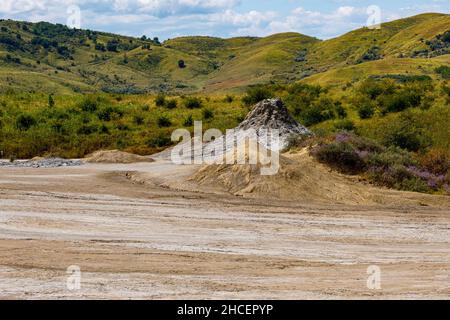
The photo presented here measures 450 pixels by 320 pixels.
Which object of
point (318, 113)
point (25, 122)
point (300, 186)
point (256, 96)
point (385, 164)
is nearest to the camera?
point (300, 186)

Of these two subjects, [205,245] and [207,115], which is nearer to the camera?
[205,245]

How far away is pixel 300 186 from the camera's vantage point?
25.4 meters

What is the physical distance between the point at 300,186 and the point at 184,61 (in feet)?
538

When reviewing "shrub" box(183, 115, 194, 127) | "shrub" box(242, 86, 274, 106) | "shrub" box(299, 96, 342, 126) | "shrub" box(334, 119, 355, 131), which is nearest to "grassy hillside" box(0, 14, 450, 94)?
"shrub" box(242, 86, 274, 106)

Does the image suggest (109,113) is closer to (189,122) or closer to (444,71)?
(189,122)

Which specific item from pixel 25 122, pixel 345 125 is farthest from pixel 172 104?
pixel 345 125

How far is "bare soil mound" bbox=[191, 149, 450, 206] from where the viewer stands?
24.9 meters

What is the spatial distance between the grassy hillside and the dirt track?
75.8m

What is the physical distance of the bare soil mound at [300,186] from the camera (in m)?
24.9

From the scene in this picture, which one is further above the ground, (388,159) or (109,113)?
(109,113)

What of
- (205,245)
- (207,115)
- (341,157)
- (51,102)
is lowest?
(205,245)

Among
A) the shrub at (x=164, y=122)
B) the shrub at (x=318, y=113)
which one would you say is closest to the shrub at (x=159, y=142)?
the shrub at (x=164, y=122)

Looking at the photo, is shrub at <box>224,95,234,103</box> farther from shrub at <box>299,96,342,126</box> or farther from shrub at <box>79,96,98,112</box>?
shrub at <box>79,96,98,112</box>

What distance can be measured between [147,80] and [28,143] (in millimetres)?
124309
